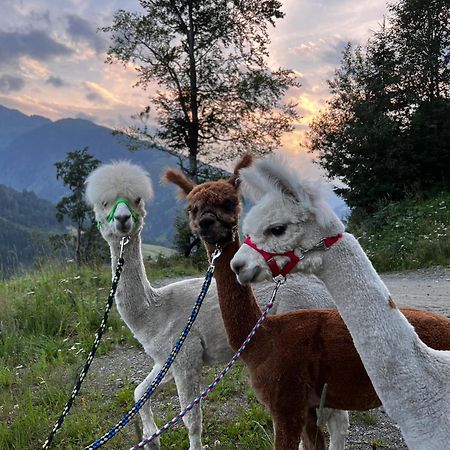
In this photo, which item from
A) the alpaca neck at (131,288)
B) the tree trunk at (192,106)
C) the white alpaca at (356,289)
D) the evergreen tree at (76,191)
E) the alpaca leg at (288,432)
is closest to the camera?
the white alpaca at (356,289)

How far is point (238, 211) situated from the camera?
2.71 metres

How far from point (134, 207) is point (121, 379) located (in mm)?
2662

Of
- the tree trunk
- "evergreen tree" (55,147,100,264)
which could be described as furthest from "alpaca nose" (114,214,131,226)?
"evergreen tree" (55,147,100,264)

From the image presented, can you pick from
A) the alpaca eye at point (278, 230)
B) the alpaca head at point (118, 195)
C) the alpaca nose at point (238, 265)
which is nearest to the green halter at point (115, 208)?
the alpaca head at point (118, 195)

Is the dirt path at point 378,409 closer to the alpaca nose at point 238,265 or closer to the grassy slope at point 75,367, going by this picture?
the grassy slope at point 75,367

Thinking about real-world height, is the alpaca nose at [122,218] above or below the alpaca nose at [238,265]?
above

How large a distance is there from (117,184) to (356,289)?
2.06 meters

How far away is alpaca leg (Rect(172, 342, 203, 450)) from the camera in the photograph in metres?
3.15

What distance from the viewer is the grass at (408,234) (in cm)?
1000

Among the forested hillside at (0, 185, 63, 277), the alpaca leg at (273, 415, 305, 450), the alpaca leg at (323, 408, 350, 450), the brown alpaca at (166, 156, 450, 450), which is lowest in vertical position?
the forested hillside at (0, 185, 63, 277)

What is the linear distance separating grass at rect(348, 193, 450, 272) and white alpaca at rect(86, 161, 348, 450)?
7399 mm

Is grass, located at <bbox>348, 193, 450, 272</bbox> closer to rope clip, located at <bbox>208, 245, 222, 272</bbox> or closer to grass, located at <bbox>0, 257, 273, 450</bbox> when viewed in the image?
grass, located at <bbox>0, 257, 273, 450</bbox>

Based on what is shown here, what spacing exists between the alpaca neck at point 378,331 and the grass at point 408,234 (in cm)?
857

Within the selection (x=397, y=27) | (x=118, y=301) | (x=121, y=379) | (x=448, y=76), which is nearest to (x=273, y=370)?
(x=118, y=301)
